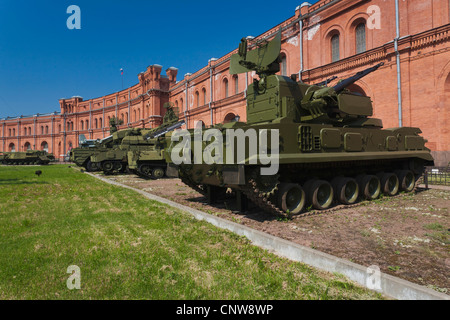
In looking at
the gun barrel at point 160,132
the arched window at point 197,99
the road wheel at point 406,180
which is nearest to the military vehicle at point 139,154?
the gun barrel at point 160,132

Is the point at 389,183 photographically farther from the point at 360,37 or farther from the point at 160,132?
the point at 160,132

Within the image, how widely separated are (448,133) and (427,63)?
383 centimetres

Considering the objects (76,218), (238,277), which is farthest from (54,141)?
(238,277)

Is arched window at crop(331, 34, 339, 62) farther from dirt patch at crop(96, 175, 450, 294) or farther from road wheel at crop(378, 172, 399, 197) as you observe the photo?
dirt patch at crop(96, 175, 450, 294)

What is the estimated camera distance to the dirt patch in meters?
3.43

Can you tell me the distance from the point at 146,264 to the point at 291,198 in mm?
3708

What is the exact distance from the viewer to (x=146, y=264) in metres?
3.44

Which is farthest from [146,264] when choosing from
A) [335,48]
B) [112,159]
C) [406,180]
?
[335,48]

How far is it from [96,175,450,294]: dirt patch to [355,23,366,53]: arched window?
13577 mm

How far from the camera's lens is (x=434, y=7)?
14.5 meters

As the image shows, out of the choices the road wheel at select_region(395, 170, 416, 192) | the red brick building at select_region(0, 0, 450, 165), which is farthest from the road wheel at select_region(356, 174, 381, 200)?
the red brick building at select_region(0, 0, 450, 165)

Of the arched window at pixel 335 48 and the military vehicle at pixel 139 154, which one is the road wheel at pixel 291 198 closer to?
the military vehicle at pixel 139 154
